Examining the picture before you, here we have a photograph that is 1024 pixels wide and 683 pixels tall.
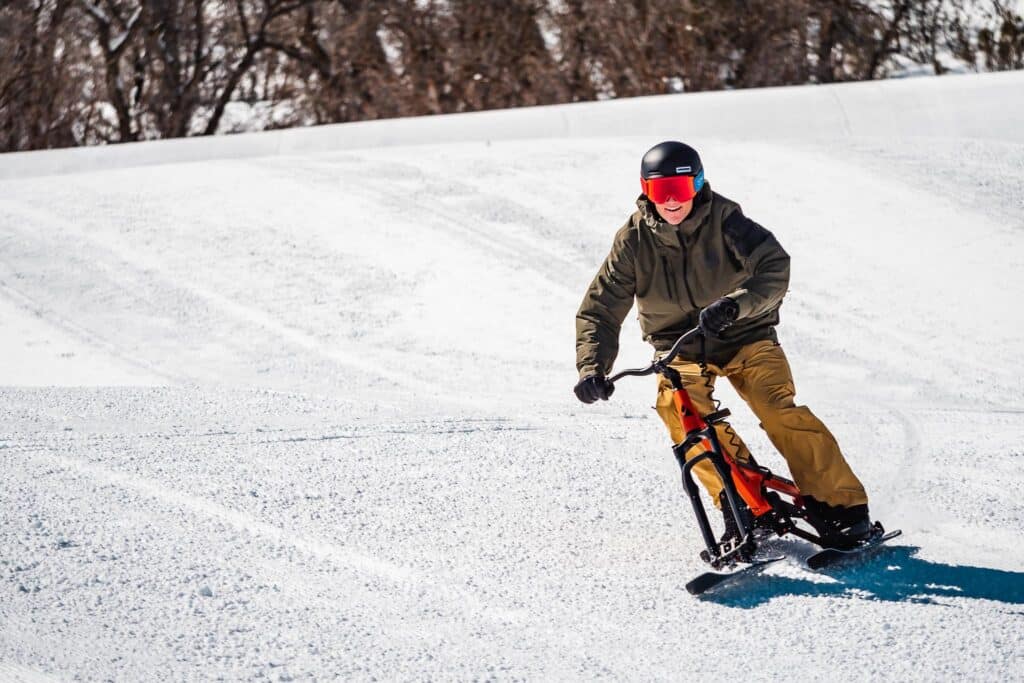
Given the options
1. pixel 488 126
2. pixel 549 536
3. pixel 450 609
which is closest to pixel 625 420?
pixel 549 536

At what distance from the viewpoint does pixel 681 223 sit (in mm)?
4473

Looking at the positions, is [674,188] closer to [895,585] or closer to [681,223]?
[681,223]

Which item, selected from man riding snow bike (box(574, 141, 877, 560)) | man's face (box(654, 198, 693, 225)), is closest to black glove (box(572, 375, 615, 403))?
man riding snow bike (box(574, 141, 877, 560))

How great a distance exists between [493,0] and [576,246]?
6.09m

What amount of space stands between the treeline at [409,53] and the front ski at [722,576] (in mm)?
10370

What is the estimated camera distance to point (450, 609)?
13.9 feet

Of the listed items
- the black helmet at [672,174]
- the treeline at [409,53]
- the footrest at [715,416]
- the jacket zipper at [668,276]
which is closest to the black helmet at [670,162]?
the black helmet at [672,174]

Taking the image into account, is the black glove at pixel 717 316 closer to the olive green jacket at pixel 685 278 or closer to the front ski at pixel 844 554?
the olive green jacket at pixel 685 278

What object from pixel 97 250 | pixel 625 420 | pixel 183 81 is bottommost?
pixel 625 420

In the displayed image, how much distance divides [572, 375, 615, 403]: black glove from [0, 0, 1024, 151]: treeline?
1048 cm

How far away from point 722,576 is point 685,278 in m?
1.09

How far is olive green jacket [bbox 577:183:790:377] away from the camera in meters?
4.45

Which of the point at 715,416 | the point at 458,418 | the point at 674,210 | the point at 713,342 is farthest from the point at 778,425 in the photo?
the point at 458,418

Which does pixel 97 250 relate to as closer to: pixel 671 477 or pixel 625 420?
pixel 625 420
